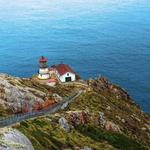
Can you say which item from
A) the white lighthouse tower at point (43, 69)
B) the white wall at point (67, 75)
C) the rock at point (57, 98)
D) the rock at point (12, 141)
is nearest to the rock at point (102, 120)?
the rock at point (57, 98)

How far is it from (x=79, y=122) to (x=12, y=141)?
36.9 metres

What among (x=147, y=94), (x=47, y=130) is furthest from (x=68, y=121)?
(x=147, y=94)

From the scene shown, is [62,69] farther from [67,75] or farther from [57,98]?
[57,98]

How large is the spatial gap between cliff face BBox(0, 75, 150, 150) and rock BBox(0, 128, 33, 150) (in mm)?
4106

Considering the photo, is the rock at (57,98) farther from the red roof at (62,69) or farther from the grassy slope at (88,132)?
the red roof at (62,69)

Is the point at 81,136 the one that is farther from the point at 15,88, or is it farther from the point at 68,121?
the point at 15,88

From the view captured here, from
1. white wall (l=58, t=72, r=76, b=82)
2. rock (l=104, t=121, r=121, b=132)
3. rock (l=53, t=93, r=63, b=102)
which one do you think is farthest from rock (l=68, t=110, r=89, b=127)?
white wall (l=58, t=72, r=76, b=82)

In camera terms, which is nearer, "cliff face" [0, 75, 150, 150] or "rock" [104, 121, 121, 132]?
"cliff face" [0, 75, 150, 150]

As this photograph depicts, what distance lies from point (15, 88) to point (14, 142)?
1504 inches

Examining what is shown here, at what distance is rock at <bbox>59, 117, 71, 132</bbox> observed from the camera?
69.5 m

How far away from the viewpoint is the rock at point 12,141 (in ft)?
133

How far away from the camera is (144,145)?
87750 mm

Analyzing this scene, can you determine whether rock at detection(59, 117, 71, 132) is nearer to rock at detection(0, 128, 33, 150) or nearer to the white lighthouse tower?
rock at detection(0, 128, 33, 150)

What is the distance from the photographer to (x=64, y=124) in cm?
7062
